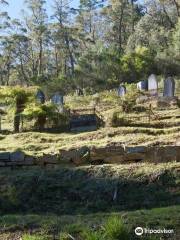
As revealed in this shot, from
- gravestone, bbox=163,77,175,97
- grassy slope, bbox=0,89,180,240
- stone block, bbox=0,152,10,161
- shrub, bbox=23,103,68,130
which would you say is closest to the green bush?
grassy slope, bbox=0,89,180,240

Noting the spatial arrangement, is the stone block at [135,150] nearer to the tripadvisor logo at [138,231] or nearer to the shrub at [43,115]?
the tripadvisor logo at [138,231]

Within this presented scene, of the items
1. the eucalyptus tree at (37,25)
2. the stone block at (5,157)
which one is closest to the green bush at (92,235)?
the stone block at (5,157)

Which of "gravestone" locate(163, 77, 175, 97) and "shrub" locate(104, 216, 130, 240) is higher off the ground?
"gravestone" locate(163, 77, 175, 97)

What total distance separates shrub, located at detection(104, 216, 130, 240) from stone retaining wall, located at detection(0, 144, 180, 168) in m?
4.00

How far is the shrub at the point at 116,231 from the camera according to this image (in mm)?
5699

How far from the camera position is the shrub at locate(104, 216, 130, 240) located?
5.70 metres

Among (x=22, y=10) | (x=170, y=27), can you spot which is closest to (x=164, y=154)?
(x=170, y=27)

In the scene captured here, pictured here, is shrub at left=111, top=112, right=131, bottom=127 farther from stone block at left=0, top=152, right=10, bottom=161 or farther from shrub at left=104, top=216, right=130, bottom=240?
shrub at left=104, top=216, right=130, bottom=240

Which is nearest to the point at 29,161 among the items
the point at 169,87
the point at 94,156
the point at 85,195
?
the point at 94,156

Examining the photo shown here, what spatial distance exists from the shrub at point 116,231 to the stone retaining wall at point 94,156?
400 cm

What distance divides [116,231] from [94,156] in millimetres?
4747

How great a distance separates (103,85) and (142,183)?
113 feet

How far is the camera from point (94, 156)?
10.4 meters

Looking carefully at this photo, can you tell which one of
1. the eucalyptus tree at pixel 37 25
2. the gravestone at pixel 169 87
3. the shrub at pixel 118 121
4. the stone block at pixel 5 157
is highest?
the eucalyptus tree at pixel 37 25
